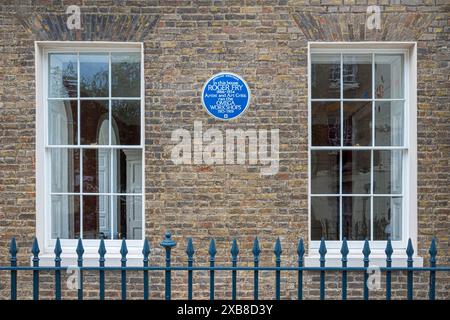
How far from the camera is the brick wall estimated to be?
18.5 ft

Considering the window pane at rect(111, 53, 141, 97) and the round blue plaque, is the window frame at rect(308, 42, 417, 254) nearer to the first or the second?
the round blue plaque

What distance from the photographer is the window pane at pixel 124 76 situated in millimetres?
5844

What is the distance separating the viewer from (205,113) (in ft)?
18.6

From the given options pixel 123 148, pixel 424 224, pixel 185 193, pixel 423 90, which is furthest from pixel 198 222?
pixel 423 90

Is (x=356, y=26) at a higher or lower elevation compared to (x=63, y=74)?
higher

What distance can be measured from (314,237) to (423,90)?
2.36 meters

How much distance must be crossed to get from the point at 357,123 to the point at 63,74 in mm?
3934

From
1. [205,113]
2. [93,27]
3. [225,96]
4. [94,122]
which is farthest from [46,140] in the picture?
[225,96]

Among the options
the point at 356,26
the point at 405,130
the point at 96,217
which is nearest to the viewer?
the point at 356,26

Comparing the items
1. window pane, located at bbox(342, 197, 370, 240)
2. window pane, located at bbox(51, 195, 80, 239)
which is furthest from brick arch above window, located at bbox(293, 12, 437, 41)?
window pane, located at bbox(51, 195, 80, 239)

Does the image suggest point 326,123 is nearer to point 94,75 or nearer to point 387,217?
point 387,217

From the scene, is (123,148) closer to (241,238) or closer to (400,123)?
(241,238)

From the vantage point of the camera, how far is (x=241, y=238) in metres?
5.68

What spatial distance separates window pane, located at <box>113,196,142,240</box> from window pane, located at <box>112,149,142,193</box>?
0.45 feet
